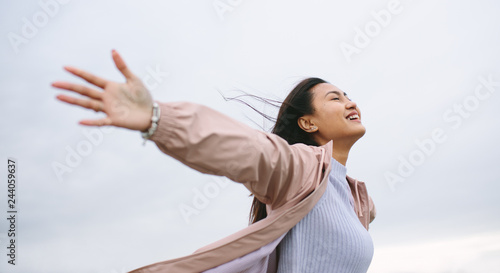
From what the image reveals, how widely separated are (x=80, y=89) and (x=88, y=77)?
5 cm

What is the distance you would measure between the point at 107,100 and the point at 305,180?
112 cm

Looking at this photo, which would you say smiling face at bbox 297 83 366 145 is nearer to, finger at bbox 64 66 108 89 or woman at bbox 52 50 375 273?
woman at bbox 52 50 375 273

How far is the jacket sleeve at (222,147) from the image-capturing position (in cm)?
181

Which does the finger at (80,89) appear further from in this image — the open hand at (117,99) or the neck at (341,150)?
the neck at (341,150)

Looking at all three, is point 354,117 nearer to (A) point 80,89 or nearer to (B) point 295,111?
(B) point 295,111

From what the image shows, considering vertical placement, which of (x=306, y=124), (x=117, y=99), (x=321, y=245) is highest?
(x=306, y=124)

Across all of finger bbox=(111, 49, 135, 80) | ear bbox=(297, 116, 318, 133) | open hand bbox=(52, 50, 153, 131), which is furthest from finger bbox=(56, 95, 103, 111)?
ear bbox=(297, 116, 318, 133)

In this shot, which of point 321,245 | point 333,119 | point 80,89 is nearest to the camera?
point 80,89

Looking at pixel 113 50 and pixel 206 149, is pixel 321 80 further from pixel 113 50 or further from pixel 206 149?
pixel 113 50

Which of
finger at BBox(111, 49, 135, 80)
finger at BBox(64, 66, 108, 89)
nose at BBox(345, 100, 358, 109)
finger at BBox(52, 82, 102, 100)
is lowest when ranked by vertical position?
finger at BBox(52, 82, 102, 100)

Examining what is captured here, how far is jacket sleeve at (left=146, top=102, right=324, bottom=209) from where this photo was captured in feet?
5.93

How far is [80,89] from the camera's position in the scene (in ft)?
5.45

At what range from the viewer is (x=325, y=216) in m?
2.55

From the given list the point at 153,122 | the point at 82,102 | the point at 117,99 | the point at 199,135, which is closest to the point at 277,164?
the point at 199,135
